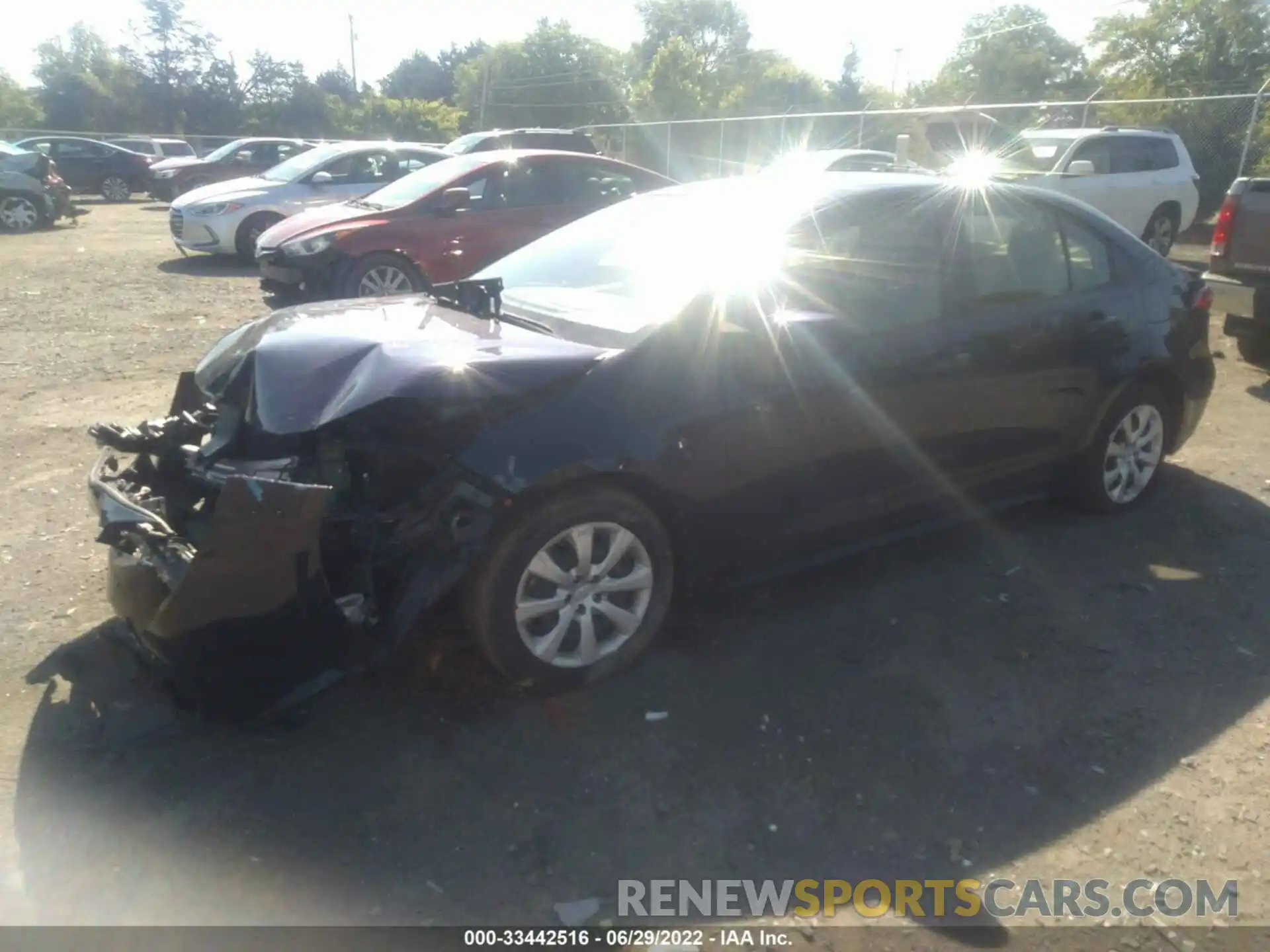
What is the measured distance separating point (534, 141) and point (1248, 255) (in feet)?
35.8

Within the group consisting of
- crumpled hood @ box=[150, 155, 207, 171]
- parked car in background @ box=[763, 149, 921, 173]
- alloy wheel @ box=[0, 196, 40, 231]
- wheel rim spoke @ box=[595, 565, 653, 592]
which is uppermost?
parked car in background @ box=[763, 149, 921, 173]

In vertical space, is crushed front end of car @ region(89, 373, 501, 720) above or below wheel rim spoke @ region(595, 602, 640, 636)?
above

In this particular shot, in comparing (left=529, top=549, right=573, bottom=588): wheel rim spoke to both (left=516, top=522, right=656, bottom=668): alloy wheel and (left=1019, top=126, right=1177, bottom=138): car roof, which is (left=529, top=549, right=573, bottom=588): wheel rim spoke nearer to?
(left=516, top=522, right=656, bottom=668): alloy wheel

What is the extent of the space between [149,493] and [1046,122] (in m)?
20.2

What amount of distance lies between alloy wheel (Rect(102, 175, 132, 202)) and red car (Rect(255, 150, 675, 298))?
20042mm

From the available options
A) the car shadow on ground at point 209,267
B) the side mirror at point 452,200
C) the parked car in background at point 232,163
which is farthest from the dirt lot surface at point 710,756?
the parked car in background at point 232,163

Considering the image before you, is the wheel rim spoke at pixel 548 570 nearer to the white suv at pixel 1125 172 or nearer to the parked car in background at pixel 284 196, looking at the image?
the white suv at pixel 1125 172

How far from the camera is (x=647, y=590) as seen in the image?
3.70m

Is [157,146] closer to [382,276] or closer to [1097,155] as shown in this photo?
[382,276]

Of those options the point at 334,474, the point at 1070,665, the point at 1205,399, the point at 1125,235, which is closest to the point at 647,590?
the point at 334,474

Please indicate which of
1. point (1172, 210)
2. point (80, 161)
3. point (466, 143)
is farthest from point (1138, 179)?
point (80, 161)

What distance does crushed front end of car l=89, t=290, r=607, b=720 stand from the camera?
3.04 m

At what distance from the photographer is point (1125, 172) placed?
44.7 ft

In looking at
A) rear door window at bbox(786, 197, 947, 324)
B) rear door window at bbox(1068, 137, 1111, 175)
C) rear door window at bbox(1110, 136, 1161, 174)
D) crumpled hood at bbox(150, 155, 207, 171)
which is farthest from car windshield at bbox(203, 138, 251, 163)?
rear door window at bbox(786, 197, 947, 324)
